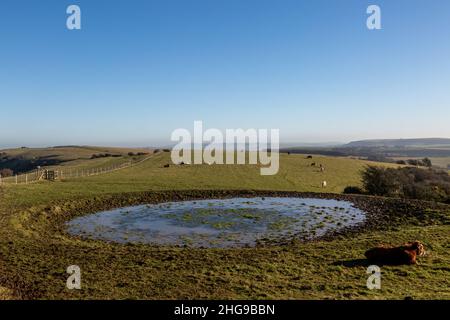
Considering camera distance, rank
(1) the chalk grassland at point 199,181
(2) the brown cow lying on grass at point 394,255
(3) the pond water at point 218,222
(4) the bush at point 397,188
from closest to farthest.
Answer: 1. (2) the brown cow lying on grass at point 394,255
2. (3) the pond water at point 218,222
3. (1) the chalk grassland at point 199,181
4. (4) the bush at point 397,188

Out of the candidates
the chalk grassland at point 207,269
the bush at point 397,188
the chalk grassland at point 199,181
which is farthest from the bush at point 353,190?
the chalk grassland at point 207,269

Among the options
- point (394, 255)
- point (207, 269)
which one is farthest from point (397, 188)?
point (207, 269)

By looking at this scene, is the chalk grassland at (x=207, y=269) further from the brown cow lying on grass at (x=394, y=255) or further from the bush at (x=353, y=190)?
the bush at (x=353, y=190)

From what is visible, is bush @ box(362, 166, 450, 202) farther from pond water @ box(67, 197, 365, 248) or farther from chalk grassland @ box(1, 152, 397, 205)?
pond water @ box(67, 197, 365, 248)

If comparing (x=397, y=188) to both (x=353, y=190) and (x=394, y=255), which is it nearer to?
(x=353, y=190)

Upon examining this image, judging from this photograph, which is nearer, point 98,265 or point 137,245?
point 98,265

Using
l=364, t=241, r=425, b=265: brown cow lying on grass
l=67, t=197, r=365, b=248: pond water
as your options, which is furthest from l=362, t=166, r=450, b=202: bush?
l=364, t=241, r=425, b=265: brown cow lying on grass
